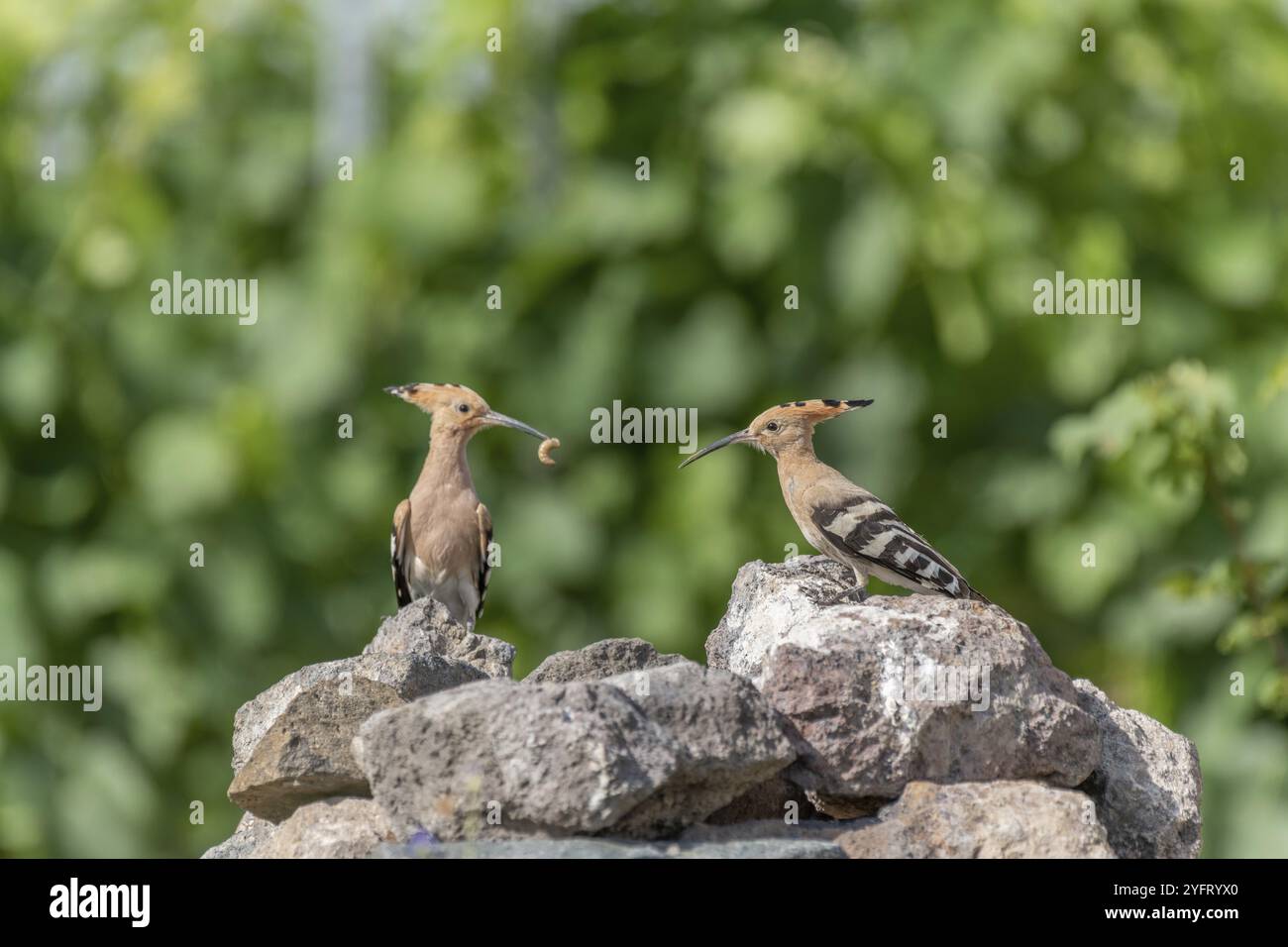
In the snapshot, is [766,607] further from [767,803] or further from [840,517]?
[767,803]

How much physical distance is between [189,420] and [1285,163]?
538 centimetres

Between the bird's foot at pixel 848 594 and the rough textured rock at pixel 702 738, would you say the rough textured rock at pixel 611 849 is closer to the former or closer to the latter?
the rough textured rock at pixel 702 738

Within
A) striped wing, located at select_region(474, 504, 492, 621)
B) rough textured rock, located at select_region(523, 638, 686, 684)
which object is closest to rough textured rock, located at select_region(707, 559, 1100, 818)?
rough textured rock, located at select_region(523, 638, 686, 684)

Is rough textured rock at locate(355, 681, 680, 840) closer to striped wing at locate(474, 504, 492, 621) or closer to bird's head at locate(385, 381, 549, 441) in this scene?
bird's head at locate(385, 381, 549, 441)

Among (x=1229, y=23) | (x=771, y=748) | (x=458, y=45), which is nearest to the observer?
(x=771, y=748)

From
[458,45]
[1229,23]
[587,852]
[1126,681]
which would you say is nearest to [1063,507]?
[1126,681]

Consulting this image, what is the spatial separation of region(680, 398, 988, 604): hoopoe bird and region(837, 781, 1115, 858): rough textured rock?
533 mm

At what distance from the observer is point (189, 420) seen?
7.41 m

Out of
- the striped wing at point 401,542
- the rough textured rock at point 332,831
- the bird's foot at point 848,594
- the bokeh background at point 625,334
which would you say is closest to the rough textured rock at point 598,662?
the bird's foot at point 848,594

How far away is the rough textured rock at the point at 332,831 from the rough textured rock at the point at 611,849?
0.35 m

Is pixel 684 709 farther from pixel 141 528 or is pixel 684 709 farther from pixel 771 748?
pixel 141 528

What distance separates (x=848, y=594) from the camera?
12.9ft

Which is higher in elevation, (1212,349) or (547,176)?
(547,176)

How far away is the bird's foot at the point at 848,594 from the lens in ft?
12.7
